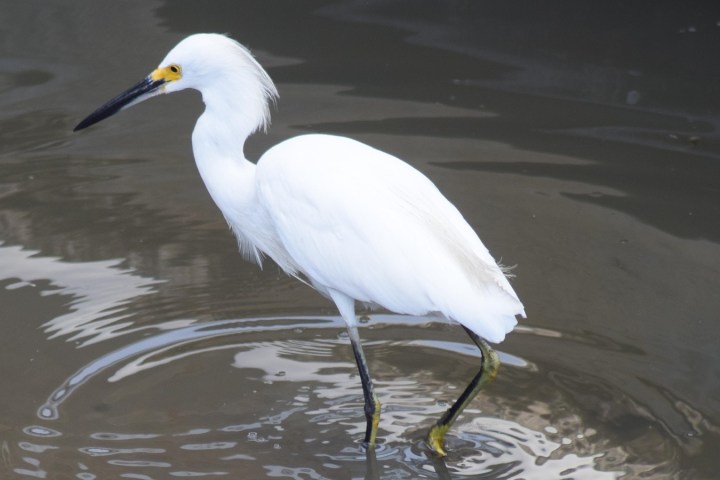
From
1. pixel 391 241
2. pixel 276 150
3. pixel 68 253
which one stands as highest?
pixel 276 150

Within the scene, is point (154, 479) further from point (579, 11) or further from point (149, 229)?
point (579, 11)

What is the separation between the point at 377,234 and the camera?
3.36 meters

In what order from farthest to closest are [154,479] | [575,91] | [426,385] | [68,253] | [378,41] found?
[378,41], [575,91], [68,253], [426,385], [154,479]

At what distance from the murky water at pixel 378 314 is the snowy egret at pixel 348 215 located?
0.37 m

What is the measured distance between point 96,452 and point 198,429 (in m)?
0.33

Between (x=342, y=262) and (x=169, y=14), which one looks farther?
(x=169, y=14)

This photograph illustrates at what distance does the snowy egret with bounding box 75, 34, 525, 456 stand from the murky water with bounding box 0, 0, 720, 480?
370 mm

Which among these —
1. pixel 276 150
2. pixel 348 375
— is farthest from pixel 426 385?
pixel 276 150

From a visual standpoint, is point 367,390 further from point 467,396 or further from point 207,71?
A: point 207,71

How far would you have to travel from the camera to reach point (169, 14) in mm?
6562

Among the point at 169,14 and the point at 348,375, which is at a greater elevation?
the point at 169,14

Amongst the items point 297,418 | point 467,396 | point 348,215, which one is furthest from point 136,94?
point 467,396

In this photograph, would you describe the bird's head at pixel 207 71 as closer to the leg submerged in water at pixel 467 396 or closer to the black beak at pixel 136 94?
the black beak at pixel 136 94

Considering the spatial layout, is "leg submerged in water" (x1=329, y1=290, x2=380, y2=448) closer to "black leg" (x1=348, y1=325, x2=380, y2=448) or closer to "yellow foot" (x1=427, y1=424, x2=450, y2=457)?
"black leg" (x1=348, y1=325, x2=380, y2=448)
